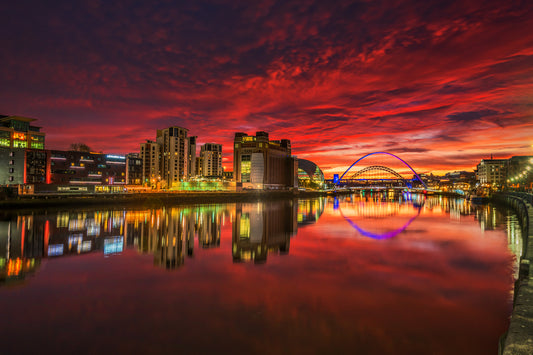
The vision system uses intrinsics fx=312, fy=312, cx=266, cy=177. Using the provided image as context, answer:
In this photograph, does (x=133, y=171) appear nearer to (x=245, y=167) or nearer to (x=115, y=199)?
(x=115, y=199)

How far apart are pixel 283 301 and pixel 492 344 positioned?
7.00m

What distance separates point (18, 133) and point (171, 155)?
63015 mm

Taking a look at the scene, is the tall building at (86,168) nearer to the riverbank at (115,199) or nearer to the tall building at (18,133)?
the tall building at (18,133)

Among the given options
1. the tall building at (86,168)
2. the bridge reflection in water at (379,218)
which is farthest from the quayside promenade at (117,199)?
the bridge reflection in water at (379,218)

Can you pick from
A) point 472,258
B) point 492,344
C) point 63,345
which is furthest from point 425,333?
point 472,258

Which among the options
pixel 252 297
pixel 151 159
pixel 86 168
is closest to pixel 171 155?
pixel 151 159

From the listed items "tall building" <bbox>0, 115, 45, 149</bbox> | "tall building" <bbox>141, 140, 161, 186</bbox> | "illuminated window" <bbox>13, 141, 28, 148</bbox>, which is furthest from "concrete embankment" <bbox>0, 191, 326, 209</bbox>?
"tall building" <bbox>141, 140, 161, 186</bbox>

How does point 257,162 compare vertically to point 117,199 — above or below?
above

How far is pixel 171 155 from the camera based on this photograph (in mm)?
148375

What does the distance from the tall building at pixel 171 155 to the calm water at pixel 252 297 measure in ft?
413

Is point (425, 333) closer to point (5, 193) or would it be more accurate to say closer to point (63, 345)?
point (63, 345)

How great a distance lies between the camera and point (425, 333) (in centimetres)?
998

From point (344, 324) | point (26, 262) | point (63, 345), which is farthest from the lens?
point (26, 262)

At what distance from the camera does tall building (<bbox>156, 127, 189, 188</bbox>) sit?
148 metres
